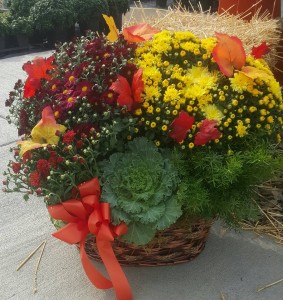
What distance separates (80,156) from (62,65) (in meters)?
0.53

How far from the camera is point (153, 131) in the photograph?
1978 millimetres

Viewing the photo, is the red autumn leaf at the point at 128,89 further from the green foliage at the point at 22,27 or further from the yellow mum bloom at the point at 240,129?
the green foliage at the point at 22,27

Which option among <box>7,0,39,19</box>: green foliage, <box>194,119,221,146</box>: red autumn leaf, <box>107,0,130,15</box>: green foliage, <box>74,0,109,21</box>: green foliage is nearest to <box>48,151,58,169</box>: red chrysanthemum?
<box>194,119,221,146</box>: red autumn leaf

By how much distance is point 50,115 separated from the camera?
192 centimetres

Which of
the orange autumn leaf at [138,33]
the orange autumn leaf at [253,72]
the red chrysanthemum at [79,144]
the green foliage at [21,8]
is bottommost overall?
the green foliage at [21,8]

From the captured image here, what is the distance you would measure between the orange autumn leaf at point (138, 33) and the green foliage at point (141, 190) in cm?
51

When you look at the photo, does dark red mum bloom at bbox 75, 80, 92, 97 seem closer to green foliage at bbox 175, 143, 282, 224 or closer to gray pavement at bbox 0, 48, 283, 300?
green foliage at bbox 175, 143, 282, 224

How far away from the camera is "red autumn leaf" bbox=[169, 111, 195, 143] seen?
1905 millimetres

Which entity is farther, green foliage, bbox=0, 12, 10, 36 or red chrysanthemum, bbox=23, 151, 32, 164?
green foliage, bbox=0, 12, 10, 36

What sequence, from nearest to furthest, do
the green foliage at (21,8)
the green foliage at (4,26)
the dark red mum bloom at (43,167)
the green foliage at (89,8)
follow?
1. the dark red mum bloom at (43,167)
2. the green foliage at (4,26)
3. the green foliage at (89,8)
4. the green foliage at (21,8)

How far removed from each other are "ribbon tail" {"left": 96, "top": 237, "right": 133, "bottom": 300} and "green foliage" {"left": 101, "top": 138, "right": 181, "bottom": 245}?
0.09 meters

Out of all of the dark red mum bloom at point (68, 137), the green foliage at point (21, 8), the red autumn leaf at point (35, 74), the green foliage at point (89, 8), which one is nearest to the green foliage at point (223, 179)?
the dark red mum bloom at point (68, 137)

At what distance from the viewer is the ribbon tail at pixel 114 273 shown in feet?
6.26

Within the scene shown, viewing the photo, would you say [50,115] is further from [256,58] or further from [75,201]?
[256,58]
